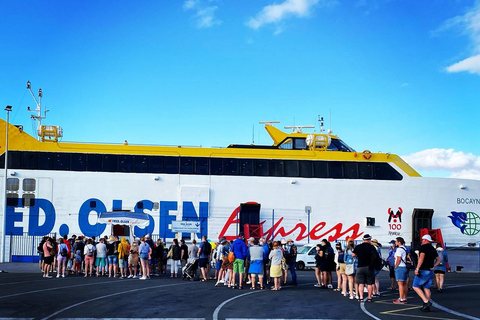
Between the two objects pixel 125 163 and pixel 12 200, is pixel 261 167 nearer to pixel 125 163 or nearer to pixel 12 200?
pixel 125 163

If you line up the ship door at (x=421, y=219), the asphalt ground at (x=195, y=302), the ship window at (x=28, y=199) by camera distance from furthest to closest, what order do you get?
the ship door at (x=421, y=219) → the ship window at (x=28, y=199) → the asphalt ground at (x=195, y=302)

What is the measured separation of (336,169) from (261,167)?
12.9 feet

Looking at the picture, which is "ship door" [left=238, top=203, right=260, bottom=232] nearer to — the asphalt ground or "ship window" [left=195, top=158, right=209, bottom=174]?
"ship window" [left=195, top=158, right=209, bottom=174]

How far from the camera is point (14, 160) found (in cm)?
2742

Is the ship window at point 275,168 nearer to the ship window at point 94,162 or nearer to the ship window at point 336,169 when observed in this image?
the ship window at point 336,169

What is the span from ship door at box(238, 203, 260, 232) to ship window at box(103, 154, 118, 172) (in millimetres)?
6552

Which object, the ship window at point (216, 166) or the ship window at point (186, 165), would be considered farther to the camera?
the ship window at point (216, 166)

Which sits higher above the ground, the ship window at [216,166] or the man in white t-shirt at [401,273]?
the ship window at [216,166]

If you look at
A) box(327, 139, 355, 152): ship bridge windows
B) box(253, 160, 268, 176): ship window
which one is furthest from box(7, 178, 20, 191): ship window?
box(327, 139, 355, 152): ship bridge windows

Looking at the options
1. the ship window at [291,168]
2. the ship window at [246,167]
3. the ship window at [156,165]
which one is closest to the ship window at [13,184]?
the ship window at [156,165]

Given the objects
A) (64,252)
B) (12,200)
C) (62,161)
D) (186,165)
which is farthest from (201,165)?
(64,252)

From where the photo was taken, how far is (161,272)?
22438 mm

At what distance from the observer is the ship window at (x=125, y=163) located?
91.9 feet

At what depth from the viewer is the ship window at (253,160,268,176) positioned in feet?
94.4
